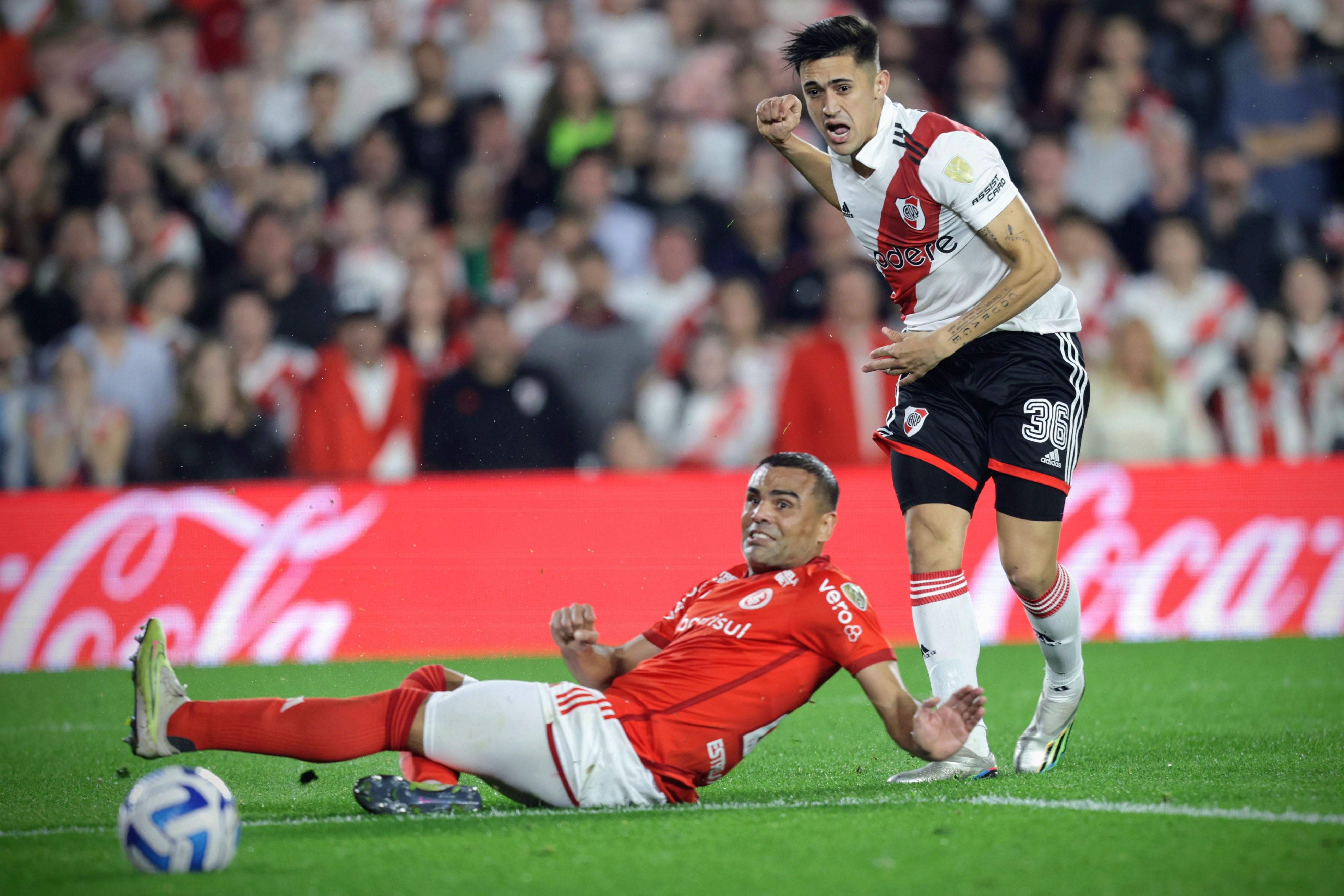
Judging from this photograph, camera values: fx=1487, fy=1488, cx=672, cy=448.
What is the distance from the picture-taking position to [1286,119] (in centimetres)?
1241

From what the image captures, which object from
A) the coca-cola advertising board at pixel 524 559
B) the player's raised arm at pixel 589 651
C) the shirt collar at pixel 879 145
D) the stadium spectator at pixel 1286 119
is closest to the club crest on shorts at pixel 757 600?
the player's raised arm at pixel 589 651

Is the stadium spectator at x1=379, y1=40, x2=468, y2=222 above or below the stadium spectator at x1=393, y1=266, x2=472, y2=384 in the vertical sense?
above

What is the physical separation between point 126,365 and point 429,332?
2140mm

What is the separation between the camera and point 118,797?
16.1 ft

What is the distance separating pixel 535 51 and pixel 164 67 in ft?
10.8

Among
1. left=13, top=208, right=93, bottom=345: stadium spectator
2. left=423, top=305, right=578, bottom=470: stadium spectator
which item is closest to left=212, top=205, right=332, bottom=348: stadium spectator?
left=13, top=208, right=93, bottom=345: stadium spectator

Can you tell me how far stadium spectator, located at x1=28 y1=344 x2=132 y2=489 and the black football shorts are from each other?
676 cm

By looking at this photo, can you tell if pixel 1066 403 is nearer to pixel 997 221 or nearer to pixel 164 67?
pixel 997 221

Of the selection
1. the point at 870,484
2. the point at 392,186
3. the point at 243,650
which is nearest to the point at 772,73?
the point at 392,186

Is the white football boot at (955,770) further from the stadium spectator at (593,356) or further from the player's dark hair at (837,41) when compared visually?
the stadium spectator at (593,356)

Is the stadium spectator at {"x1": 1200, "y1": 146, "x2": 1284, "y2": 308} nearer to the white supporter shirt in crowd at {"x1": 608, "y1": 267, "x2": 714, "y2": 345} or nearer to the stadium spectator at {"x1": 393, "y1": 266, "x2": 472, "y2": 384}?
the white supporter shirt in crowd at {"x1": 608, "y1": 267, "x2": 714, "y2": 345}

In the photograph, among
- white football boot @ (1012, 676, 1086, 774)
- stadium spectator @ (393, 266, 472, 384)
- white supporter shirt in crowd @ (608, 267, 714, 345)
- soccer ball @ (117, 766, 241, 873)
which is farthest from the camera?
white supporter shirt in crowd @ (608, 267, 714, 345)

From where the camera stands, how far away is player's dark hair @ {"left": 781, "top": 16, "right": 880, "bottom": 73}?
4.95 metres

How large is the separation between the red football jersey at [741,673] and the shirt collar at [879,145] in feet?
4.68
